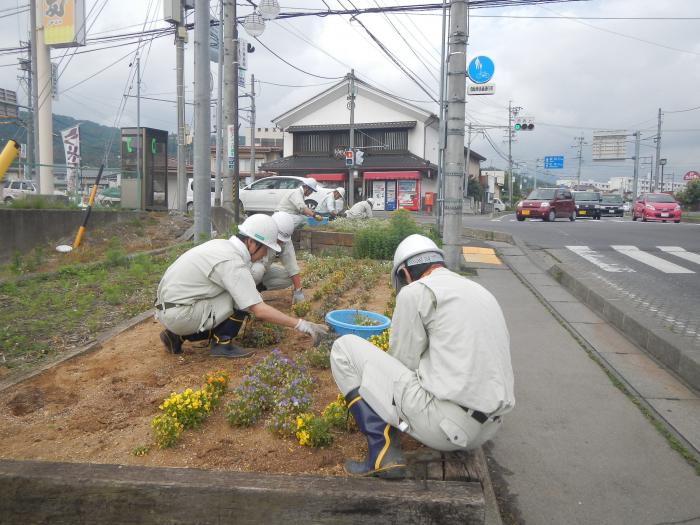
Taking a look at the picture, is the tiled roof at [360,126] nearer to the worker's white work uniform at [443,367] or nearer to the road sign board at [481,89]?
the road sign board at [481,89]

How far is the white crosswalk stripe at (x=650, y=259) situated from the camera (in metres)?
10.4

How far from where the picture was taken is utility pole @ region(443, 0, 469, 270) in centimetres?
802

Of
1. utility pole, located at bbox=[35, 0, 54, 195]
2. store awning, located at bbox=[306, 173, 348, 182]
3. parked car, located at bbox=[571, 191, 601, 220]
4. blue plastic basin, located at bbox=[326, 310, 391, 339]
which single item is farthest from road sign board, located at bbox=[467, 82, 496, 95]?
store awning, located at bbox=[306, 173, 348, 182]

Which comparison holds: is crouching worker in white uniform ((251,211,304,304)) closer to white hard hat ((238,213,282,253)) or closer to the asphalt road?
white hard hat ((238,213,282,253))

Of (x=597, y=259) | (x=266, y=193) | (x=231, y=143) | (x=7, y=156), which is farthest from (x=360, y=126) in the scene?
(x=7, y=156)

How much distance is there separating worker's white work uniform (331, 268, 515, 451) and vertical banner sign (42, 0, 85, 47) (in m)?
17.0

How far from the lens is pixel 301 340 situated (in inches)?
205

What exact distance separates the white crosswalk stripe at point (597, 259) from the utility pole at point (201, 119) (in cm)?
739

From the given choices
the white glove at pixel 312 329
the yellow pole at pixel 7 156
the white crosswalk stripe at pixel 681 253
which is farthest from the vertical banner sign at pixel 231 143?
the yellow pole at pixel 7 156

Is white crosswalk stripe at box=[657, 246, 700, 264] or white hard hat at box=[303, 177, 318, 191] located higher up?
white hard hat at box=[303, 177, 318, 191]

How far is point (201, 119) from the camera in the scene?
882 centimetres

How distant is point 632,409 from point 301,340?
279cm

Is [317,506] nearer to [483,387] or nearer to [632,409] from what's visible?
[483,387]

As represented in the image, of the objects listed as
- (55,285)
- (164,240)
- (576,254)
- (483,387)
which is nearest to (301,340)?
(483,387)
